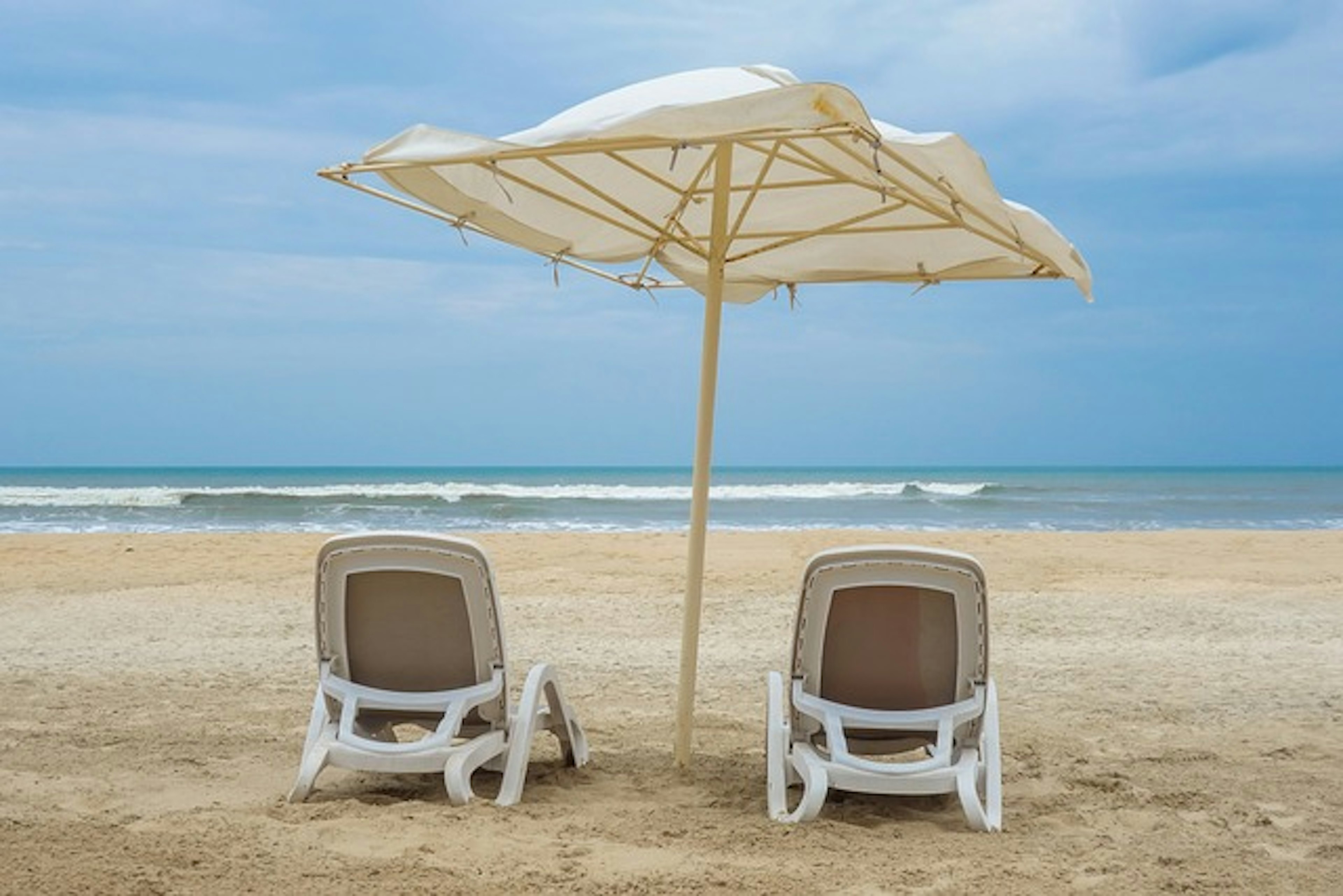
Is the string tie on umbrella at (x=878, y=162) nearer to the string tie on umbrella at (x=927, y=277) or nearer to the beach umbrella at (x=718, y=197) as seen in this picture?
the beach umbrella at (x=718, y=197)

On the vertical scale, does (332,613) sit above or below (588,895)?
above

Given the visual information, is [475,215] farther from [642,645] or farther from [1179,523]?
[1179,523]

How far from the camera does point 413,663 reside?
475 cm

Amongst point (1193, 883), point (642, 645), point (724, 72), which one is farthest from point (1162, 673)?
point (724, 72)

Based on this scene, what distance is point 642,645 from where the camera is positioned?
29.0 feet

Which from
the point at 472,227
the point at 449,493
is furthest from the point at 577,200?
the point at 449,493

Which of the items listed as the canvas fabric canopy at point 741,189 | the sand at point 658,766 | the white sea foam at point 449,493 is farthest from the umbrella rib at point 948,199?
the white sea foam at point 449,493

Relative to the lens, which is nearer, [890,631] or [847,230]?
[890,631]

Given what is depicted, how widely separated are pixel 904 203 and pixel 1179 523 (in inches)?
1066

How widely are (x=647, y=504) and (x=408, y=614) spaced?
96.5 feet

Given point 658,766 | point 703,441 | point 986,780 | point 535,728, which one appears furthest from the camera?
point 658,766

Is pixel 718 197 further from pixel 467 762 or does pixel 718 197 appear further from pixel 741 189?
pixel 467 762

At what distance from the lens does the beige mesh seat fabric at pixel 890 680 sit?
4457 millimetres

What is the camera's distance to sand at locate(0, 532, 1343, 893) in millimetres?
3830
